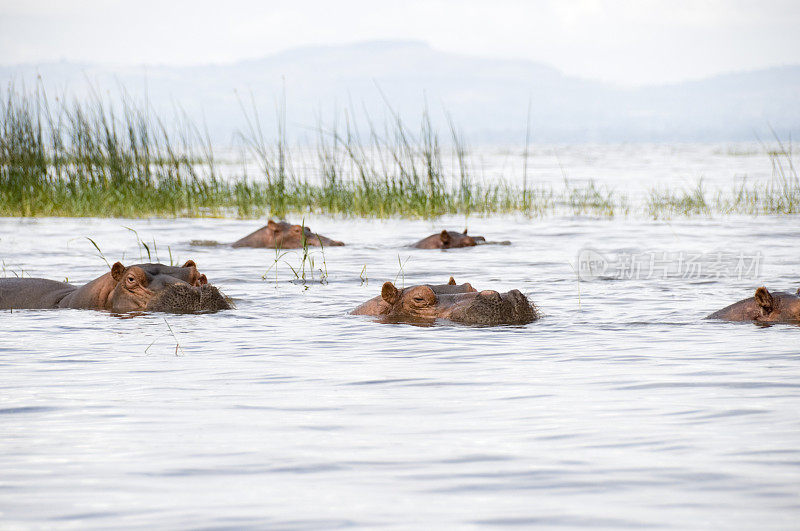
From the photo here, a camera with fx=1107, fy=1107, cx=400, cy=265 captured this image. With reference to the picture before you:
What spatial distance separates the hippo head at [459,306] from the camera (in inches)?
255

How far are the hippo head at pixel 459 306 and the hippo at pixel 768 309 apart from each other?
1.23m

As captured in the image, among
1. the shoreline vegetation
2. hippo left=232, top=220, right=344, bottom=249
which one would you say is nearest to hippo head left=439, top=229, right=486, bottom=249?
hippo left=232, top=220, right=344, bottom=249

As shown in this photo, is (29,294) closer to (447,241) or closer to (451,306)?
(451,306)

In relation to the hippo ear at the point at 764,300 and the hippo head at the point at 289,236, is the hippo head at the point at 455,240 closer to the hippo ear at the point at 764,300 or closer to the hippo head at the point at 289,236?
the hippo head at the point at 289,236

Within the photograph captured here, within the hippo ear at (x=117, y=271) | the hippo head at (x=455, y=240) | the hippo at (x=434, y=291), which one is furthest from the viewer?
the hippo head at (x=455, y=240)

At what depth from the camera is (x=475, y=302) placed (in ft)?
21.4

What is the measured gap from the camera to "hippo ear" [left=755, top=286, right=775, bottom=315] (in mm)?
6379

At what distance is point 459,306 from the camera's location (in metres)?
6.67

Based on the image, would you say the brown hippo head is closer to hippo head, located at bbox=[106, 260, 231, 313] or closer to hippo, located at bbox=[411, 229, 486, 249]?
hippo head, located at bbox=[106, 260, 231, 313]

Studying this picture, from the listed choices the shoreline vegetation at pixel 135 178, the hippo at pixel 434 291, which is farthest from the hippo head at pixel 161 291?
the shoreline vegetation at pixel 135 178

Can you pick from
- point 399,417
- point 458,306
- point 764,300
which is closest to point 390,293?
point 458,306

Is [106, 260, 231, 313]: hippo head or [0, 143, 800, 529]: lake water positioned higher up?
[106, 260, 231, 313]: hippo head

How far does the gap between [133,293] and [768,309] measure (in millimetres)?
3936

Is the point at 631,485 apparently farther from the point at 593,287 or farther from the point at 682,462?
the point at 593,287
